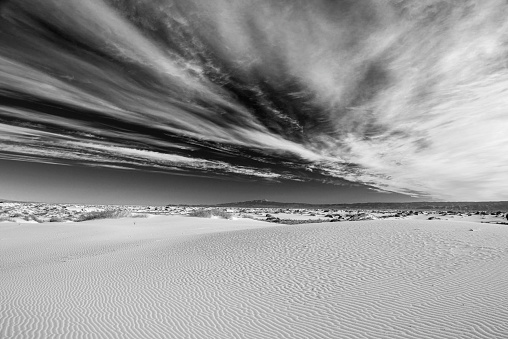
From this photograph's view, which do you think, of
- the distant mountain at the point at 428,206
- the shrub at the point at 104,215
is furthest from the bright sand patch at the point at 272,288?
the distant mountain at the point at 428,206

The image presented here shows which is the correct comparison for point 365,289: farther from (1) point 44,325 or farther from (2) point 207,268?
(1) point 44,325

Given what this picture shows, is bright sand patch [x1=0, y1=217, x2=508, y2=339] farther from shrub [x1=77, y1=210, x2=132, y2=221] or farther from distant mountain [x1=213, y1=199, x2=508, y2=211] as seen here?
distant mountain [x1=213, y1=199, x2=508, y2=211]

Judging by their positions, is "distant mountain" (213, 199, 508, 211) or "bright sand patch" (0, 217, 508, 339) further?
"distant mountain" (213, 199, 508, 211)

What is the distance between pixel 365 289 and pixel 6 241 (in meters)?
17.9

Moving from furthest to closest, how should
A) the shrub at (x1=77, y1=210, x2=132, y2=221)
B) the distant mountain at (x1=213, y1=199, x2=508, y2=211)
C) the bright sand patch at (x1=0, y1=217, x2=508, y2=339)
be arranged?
the distant mountain at (x1=213, y1=199, x2=508, y2=211) → the shrub at (x1=77, y1=210, x2=132, y2=221) → the bright sand patch at (x1=0, y1=217, x2=508, y2=339)

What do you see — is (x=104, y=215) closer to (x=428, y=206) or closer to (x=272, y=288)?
(x=272, y=288)

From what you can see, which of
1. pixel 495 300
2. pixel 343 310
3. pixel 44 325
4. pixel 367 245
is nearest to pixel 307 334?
pixel 343 310

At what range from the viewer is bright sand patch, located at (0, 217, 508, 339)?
5.32 metres

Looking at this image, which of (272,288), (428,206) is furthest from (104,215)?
(428,206)

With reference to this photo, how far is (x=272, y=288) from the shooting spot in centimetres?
757

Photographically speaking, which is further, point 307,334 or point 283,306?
point 283,306

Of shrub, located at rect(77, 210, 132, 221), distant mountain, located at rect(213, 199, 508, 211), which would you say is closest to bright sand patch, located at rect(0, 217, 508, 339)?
shrub, located at rect(77, 210, 132, 221)

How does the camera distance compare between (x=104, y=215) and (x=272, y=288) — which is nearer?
(x=272, y=288)

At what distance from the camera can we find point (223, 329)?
544 cm
